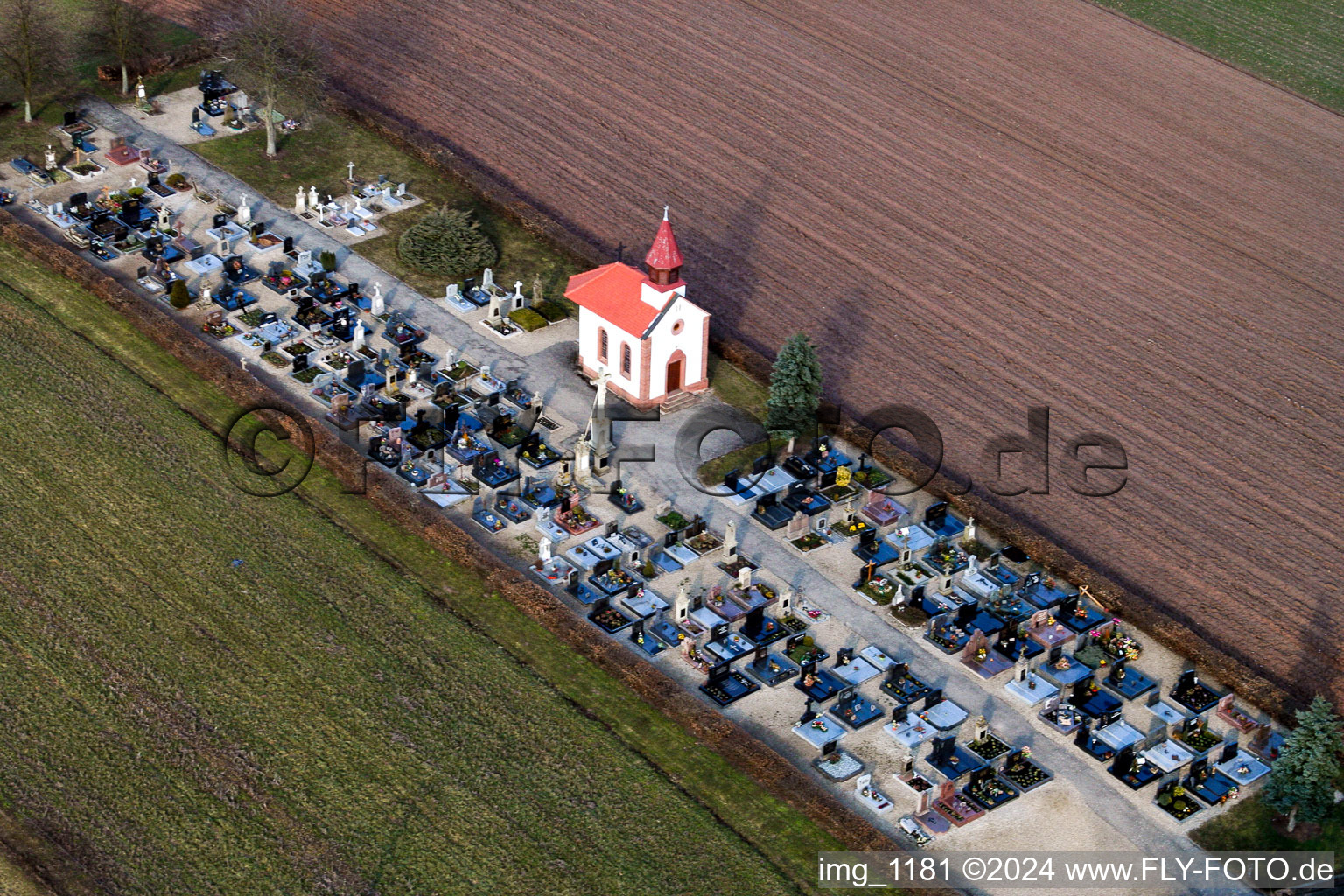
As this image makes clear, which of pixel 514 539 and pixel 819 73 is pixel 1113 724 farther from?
pixel 819 73

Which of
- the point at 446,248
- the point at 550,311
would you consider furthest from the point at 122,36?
the point at 550,311

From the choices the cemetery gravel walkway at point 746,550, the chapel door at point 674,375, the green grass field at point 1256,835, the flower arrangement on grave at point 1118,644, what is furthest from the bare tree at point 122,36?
the green grass field at point 1256,835

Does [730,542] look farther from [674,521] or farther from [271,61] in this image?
[271,61]

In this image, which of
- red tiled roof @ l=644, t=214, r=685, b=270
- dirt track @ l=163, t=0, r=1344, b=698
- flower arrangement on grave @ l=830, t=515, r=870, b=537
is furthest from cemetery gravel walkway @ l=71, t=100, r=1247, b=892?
dirt track @ l=163, t=0, r=1344, b=698

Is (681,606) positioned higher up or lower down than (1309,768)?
lower down

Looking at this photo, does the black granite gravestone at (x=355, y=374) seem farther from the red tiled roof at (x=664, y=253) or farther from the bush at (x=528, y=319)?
the red tiled roof at (x=664, y=253)

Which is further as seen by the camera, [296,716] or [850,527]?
[850,527]

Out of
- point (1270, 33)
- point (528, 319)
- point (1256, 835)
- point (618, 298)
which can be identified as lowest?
point (528, 319)
